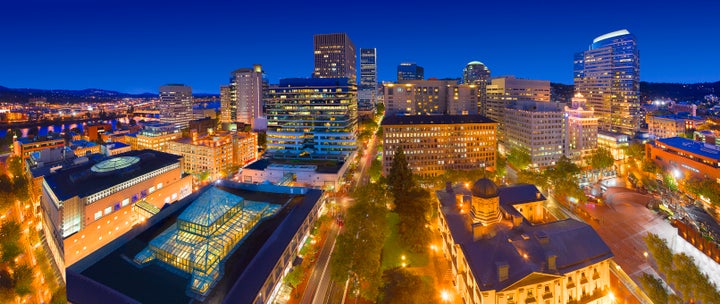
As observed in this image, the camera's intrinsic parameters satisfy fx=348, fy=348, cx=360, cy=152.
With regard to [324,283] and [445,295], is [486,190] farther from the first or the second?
[324,283]

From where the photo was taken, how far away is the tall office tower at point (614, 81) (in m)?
139

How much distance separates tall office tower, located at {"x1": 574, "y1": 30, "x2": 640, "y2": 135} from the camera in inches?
5482

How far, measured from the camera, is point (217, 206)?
44969mm

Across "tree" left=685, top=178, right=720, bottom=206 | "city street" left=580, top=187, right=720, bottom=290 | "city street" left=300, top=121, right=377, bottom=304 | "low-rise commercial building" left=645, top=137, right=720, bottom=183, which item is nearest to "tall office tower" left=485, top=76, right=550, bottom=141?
"low-rise commercial building" left=645, top=137, right=720, bottom=183

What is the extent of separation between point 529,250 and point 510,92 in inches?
4378

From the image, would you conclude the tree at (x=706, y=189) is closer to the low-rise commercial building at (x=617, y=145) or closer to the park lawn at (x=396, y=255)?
the low-rise commercial building at (x=617, y=145)

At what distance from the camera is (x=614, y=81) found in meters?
145

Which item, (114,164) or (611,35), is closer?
(114,164)

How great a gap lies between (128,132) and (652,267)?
16274 centimetres

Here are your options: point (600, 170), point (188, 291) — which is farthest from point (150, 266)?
point (600, 170)

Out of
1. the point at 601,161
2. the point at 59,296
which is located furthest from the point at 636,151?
the point at 59,296

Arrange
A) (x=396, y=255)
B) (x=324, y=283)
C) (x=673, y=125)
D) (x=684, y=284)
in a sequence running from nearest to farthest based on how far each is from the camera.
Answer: (x=684, y=284), (x=324, y=283), (x=396, y=255), (x=673, y=125)

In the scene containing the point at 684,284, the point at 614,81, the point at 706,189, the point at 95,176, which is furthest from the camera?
the point at 614,81

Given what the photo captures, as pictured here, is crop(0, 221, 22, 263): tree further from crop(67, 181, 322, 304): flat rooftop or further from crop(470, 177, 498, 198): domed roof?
crop(470, 177, 498, 198): domed roof
